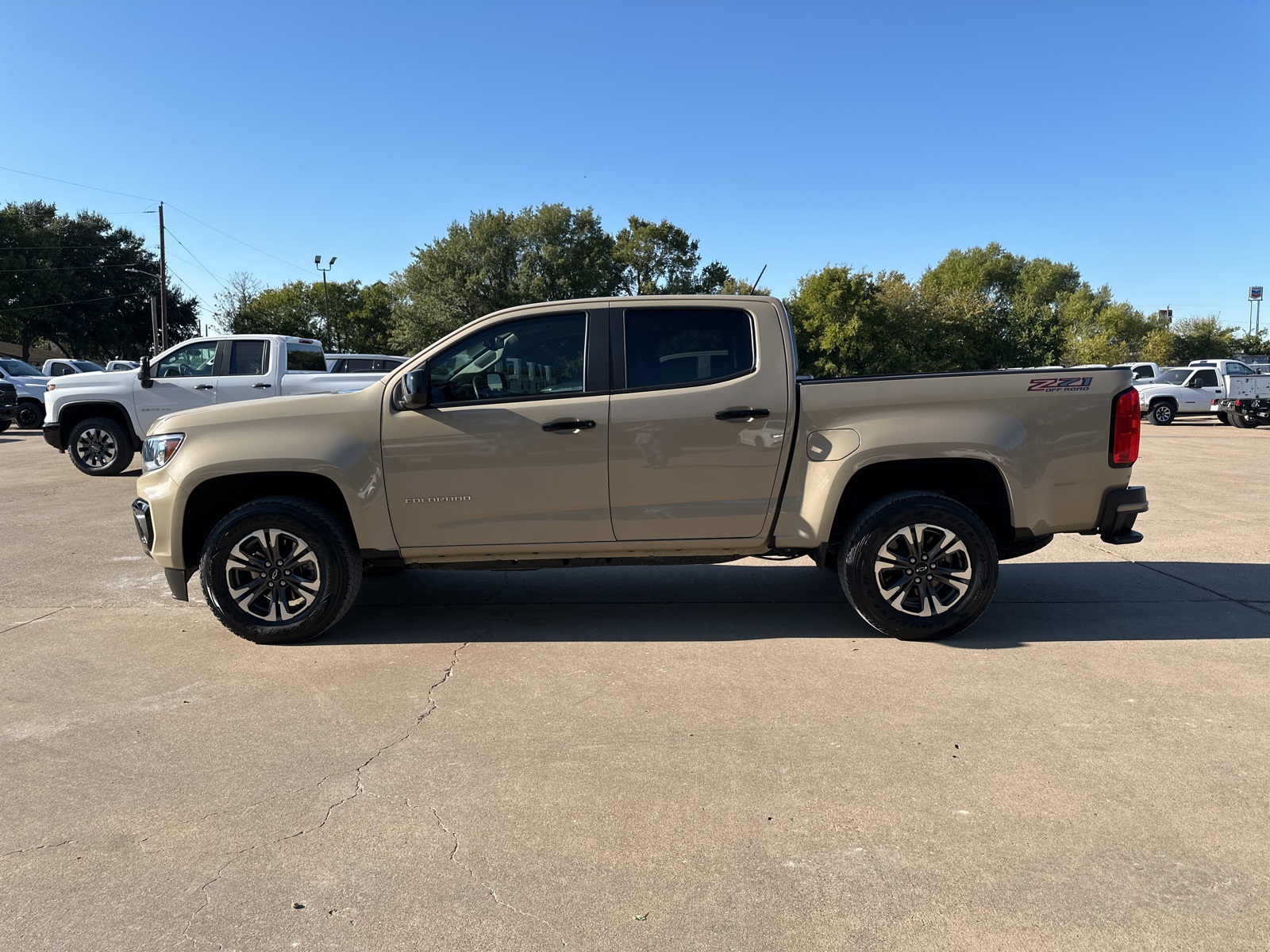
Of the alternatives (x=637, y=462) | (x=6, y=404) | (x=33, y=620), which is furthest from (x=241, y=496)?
(x=6, y=404)

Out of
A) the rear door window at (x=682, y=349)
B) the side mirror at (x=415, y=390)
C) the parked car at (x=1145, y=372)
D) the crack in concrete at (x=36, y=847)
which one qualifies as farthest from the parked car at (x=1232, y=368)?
the crack in concrete at (x=36, y=847)

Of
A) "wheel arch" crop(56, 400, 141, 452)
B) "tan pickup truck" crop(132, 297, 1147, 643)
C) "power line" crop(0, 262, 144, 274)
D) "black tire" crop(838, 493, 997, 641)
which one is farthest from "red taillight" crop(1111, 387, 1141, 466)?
"power line" crop(0, 262, 144, 274)

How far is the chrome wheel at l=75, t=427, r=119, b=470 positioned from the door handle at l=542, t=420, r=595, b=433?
1086 centimetres

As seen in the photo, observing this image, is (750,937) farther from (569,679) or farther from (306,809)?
(569,679)

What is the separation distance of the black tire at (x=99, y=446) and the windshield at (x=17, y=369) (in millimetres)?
13739

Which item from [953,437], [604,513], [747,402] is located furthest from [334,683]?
[953,437]

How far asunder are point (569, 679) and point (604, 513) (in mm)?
1008

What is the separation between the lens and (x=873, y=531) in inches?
195

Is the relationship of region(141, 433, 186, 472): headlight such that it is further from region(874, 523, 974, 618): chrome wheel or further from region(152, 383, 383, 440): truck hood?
region(874, 523, 974, 618): chrome wheel

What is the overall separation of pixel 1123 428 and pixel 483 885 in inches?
164

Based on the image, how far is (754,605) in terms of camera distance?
5910mm

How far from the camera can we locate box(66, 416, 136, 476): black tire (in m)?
13.0

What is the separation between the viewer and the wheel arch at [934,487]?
202 inches

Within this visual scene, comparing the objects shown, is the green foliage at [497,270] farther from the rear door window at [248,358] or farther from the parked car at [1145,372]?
the rear door window at [248,358]
